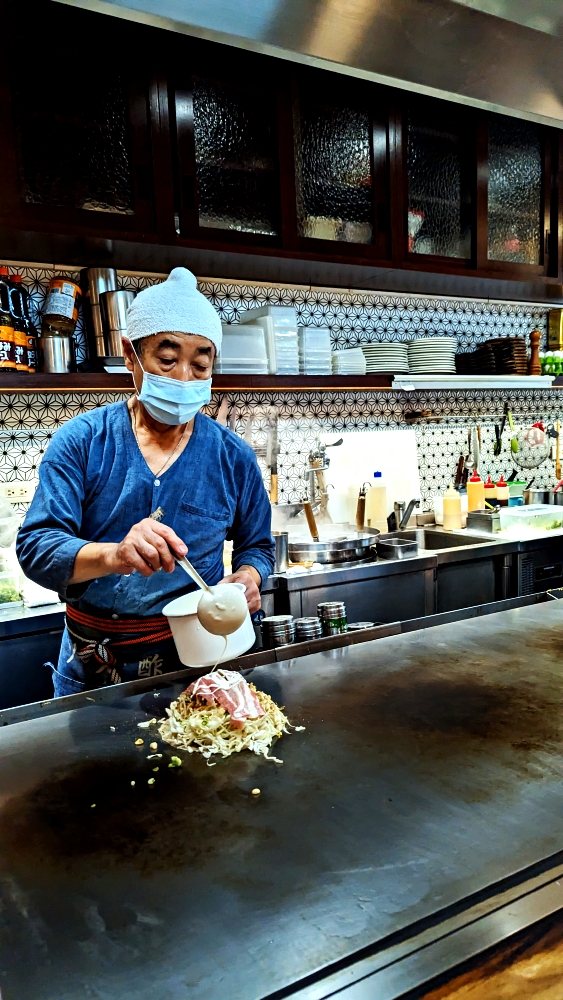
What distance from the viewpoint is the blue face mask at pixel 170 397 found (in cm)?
169

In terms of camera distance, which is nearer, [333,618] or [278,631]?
[278,631]

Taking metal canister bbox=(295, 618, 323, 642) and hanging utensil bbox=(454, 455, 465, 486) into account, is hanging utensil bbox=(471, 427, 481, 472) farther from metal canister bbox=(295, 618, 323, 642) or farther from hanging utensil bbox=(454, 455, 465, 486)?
metal canister bbox=(295, 618, 323, 642)

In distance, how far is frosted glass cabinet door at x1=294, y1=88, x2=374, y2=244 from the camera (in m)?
3.20

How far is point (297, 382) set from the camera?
10.9 feet

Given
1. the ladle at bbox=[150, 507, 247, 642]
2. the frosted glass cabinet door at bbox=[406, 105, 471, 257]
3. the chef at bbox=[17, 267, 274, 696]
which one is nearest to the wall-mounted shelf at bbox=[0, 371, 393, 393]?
the frosted glass cabinet door at bbox=[406, 105, 471, 257]

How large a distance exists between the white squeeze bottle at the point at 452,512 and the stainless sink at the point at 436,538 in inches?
3.0

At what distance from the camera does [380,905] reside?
0.80 m

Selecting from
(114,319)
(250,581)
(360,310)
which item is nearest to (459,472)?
(360,310)

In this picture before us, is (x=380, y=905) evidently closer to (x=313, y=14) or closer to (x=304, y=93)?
(x=313, y=14)

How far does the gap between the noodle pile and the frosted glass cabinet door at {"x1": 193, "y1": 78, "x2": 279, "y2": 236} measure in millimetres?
2288

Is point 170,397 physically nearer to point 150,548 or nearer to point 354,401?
point 150,548

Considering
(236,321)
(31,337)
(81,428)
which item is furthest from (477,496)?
(81,428)

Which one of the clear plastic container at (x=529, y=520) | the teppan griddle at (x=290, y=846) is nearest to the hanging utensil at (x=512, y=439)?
the clear plastic container at (x=529, y=520)

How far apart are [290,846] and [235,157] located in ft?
9.58
